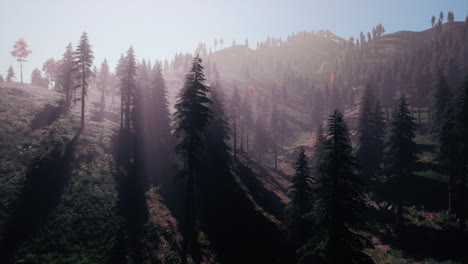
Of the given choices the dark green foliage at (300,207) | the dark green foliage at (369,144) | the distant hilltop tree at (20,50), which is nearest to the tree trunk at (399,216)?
the dark green foliage at (369,144)

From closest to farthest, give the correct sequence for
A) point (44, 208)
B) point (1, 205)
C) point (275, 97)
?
point (1, 205), point (44, 208), point (275, 97)

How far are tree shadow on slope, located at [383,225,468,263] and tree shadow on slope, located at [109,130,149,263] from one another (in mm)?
29540

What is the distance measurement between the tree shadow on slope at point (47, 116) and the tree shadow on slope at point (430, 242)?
51.5 m

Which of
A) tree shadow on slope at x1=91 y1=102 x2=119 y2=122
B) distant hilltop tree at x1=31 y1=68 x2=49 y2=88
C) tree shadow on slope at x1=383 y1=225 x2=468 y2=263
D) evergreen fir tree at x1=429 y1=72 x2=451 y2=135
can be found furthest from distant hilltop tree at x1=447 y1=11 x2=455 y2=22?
distant hilltop tree at x1=31 y1=68 x2=49 y2=88

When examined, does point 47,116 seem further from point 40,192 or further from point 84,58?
point 40,192

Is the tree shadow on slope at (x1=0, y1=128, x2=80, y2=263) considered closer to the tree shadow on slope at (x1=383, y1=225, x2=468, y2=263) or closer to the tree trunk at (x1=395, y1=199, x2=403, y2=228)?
the tree shadow on slope at (x1=383, y1=225, x2=468, y2=263)

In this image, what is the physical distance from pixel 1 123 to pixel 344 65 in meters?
197

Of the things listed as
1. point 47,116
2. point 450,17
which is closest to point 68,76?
point 47,116

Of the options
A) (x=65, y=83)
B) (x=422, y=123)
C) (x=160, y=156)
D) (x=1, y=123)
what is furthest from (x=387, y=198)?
(x=65, y=83)

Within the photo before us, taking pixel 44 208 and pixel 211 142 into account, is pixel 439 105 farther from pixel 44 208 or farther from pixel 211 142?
pixel 44 208

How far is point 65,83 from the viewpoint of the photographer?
2087 inches

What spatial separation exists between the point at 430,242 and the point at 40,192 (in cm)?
4247

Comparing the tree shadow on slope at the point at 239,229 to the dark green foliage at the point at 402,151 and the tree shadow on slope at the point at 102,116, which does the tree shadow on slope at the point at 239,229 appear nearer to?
the dark green foliage at the point at 402,151

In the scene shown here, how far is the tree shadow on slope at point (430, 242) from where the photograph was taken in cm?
2558
